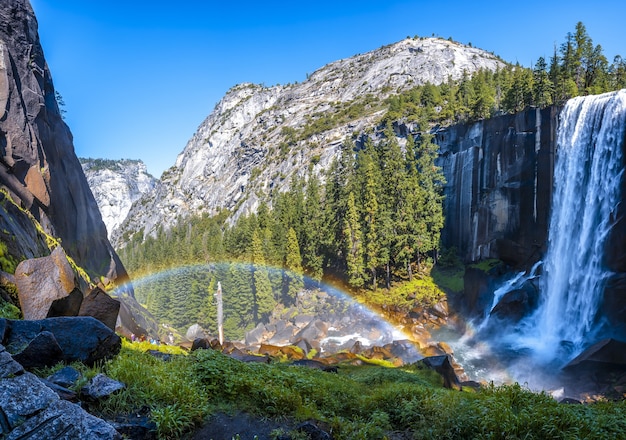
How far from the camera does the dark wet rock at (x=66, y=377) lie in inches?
240

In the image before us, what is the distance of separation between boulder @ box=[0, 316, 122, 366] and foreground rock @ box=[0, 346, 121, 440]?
2.35 meters

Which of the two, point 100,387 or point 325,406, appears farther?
point 325,406

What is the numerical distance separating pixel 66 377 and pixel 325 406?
→ 524 centimetres

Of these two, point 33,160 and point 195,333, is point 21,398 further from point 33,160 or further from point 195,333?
point 195,333

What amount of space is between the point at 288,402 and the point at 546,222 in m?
37.1

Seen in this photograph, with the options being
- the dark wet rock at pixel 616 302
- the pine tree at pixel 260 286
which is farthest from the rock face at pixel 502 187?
the pine tree at pixel 260 286

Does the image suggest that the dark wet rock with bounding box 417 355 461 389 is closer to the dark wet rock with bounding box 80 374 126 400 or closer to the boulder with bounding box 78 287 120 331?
the boulder with bounding box 78 287 120 331

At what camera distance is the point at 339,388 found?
9930mm

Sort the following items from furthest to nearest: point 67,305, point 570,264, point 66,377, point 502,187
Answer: point 502,187 < point 570,264 < point 67,305 < point 66,377

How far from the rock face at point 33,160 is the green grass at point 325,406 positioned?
8336 mm

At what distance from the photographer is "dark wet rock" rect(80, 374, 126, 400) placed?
599 centimetres

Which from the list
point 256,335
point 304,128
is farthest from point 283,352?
point 304,128

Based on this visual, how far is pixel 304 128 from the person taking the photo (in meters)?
131

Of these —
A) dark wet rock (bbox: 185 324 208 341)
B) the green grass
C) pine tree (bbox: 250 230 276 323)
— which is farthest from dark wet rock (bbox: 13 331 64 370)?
dark wet rock (bbox: 185 324 208 341)
